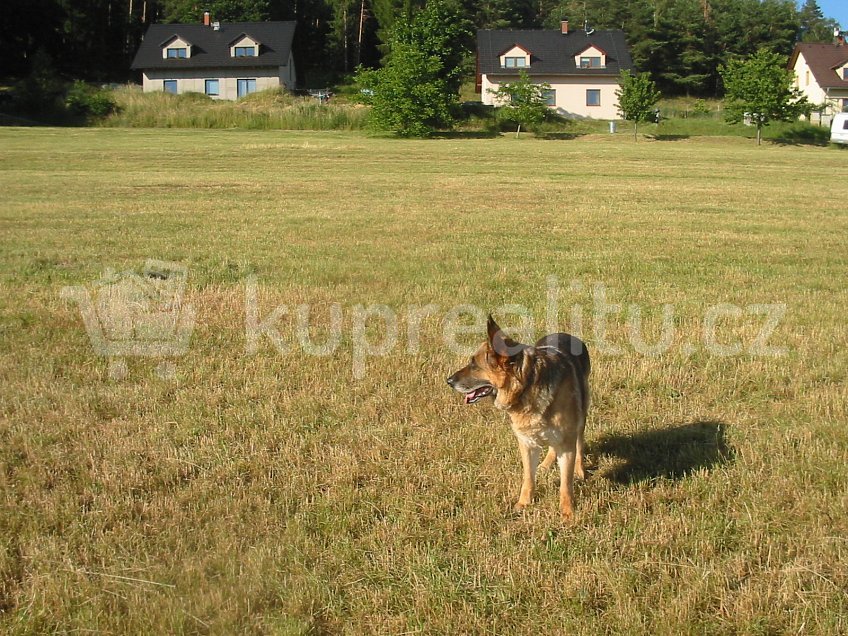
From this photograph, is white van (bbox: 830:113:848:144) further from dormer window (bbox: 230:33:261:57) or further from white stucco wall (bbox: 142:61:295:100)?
dormer window (bbox: 230:33:261:57)

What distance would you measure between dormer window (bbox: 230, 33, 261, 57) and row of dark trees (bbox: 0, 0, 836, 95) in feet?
45.0

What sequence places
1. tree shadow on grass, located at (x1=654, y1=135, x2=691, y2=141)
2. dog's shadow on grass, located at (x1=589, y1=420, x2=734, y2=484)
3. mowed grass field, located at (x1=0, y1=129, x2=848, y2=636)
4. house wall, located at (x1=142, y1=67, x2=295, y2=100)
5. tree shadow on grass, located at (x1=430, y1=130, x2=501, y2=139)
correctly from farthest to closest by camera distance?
house wall, located at (x1=142, y1=67, x2=295, y2=100), tree shadow on grass, located at (x1=654, y1=135, x2=691, y2=141), tree shadow on grass, located at (x1=430, y1=130, x2=501, y2=139), dog's shadow on grass, located at (x1=589, y1=420, x2=734, y2=484), mowed grass field, located at (x1=0, y1=129, x2=848, y2=636)

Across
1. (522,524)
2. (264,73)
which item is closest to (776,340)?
(522,524)

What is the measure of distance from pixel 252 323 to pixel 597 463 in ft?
15.0

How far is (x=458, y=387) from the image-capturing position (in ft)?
15.0

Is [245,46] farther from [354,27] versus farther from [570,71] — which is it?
[570,71]

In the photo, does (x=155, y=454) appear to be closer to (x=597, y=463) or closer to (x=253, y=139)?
(x=597, y=463)

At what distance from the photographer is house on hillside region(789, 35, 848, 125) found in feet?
229

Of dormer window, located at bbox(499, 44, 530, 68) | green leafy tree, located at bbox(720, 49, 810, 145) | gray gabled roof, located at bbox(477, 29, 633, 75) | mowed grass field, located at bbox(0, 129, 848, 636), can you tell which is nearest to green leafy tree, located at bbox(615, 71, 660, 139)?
green leafy tree, located at bbox(720, 49, 810, 145)

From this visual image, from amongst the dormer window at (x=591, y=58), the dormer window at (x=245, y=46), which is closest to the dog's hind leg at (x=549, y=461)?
the dormer window at (x=591, y=58)

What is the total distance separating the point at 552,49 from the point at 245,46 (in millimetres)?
28864

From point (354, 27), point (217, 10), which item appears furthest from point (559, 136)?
point (217, 10)

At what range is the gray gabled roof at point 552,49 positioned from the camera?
71.9m

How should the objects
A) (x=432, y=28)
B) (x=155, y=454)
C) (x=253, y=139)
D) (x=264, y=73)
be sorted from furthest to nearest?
(x=264, y=73), (x=432, y=28), (x=253, y=139), (x=155, y=454)
